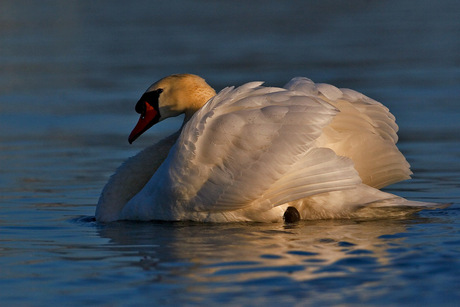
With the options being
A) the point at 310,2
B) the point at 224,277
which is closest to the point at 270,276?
the point at 224,277

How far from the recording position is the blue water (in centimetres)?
599

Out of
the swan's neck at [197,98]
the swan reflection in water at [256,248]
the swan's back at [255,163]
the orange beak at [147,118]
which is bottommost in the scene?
the swan reflection in water at [256,248]

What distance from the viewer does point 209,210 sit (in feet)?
26.2

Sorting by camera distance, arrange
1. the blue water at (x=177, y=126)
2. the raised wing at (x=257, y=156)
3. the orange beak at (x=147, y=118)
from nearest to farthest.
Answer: the blue water at (x=177, y=126) → the raised wing at (x=257, y=156) → the orange beak at (x=147, y=118)

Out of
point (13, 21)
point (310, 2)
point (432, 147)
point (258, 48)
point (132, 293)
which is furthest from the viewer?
point (310, 2)

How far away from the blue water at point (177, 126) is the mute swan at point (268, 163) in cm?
16

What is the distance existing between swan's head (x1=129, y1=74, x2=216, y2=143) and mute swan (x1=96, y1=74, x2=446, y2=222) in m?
0.87

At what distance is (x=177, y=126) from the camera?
42.4 ft

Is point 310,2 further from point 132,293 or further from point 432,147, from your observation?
point 132,293

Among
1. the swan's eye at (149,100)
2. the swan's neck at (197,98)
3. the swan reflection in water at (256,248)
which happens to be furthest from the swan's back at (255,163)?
the swan's eye at (149,100)

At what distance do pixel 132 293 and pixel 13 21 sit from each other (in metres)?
18.6

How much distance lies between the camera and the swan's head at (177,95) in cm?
888

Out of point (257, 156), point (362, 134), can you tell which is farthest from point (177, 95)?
point (362, 134)

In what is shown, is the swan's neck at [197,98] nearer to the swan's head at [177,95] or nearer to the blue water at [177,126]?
the swan's head at [177,95]
